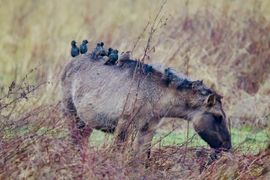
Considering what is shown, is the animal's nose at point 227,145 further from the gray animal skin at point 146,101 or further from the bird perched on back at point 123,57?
the bird perched on back at point 123,57

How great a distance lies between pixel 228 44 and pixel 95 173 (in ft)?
26.4

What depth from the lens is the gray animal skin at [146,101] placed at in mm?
8960

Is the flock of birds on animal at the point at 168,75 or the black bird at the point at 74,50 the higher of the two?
the black bird at the point at 74,50

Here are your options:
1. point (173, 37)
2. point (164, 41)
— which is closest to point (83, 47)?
point (164, 41)

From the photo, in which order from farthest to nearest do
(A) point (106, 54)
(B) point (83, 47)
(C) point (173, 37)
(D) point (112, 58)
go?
(C) point (173, 37) < (B) point (83, 47) < (A) point (106, 54) < (D) point (112, 58)

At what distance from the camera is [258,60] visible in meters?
14.3

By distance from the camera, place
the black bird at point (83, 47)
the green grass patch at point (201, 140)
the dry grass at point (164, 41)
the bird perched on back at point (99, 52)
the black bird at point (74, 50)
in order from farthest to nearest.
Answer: the dry grass at point (164, 41), the black bird at point (74, 50), the black bird at point (83, 47), the bird perched on back at point (99, 52), the green grass patch at point (201, 140)

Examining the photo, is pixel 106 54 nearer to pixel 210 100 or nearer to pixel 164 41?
pixel 210 100

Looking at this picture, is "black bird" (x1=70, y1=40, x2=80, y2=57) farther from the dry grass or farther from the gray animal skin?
the gray animal skin

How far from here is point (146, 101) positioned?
29.5 ft

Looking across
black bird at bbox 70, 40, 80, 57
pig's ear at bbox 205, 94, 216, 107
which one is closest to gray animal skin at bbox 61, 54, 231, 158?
Result: pig's ear at bbox 205, 94, 216, 107

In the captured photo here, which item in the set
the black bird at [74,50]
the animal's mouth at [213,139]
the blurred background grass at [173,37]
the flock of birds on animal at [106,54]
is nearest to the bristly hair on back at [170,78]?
the flock of birds on animal at [106,54]

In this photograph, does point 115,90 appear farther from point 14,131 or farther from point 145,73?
point 14,131

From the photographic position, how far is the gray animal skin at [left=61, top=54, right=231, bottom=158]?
896cm
